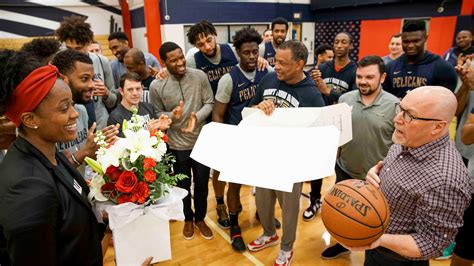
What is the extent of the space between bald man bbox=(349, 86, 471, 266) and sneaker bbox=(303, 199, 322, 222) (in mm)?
1957

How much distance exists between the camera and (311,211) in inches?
141

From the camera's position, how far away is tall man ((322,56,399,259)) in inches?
97.9

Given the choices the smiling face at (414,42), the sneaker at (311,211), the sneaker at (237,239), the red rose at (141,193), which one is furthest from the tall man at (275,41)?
the red rose at (141,193)

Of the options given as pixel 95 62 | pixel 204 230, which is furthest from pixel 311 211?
pixel 95 62

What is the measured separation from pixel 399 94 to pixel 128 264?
289cm

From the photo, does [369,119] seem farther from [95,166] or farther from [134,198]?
[95,166]

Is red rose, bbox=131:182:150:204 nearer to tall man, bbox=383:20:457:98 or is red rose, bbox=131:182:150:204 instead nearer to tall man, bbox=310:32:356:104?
tall man, bbox=310:32:356:104

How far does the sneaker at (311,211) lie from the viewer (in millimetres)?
3533

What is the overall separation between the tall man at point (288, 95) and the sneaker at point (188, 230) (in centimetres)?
96

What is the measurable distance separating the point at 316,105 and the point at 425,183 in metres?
1.21

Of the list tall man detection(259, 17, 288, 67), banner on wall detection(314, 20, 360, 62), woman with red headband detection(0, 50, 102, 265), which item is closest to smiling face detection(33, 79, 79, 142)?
woman with red headband detection(0, 50, 102, 265)

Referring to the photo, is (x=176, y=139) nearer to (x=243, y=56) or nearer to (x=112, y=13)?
(x=243, y=56)

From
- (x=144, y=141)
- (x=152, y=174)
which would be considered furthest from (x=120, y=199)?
(x=144, y=141)

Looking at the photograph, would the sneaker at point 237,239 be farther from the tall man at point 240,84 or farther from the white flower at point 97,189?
the white flower at point 97,189
